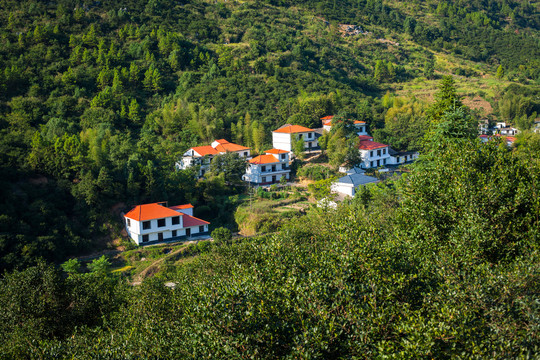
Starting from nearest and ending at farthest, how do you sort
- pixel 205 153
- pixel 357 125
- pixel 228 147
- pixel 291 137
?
pixel 205 153, pixel 228 147, pixel 291 137, pixel 357 125

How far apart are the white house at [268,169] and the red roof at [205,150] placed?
11.6 feet

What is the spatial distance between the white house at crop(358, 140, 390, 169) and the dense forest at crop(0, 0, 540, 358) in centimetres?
303

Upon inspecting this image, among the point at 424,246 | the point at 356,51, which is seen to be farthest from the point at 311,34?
the point at 424,246

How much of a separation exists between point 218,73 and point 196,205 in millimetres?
25599

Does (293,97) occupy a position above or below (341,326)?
below

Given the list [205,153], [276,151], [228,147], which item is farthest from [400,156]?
[205,153]

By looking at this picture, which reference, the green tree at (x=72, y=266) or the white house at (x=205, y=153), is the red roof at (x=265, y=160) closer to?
the white house at (x=205, y=153)

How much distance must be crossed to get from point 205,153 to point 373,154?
14.5 m

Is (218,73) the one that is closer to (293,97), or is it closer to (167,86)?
(167,86)

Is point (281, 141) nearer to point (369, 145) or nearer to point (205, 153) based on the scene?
point (205, 153)

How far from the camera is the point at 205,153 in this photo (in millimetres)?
37875

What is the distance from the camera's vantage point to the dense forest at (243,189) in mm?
6578

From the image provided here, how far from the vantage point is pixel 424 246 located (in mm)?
9219

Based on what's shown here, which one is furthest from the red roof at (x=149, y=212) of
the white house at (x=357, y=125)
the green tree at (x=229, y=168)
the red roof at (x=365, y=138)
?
the red roof at (x=365, y=138)
